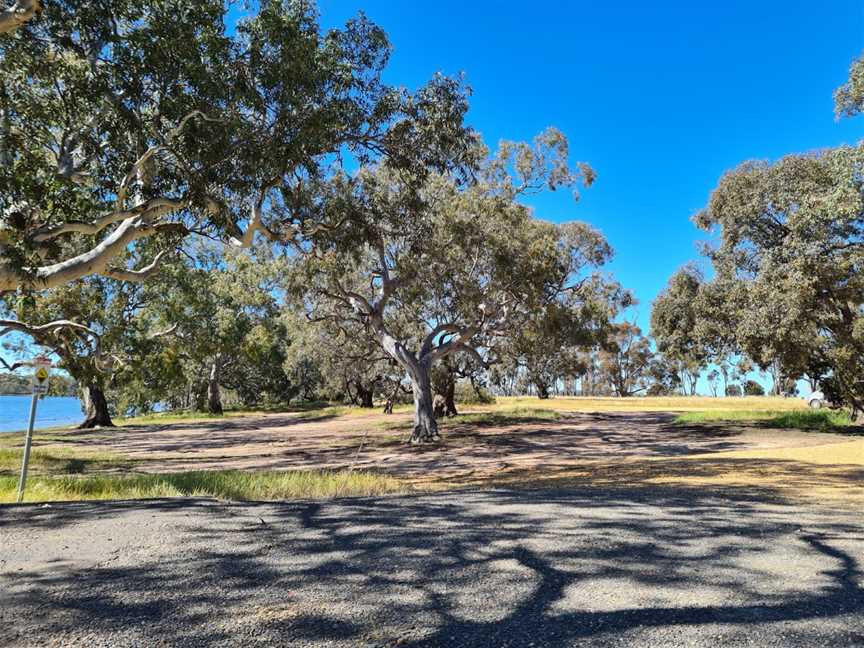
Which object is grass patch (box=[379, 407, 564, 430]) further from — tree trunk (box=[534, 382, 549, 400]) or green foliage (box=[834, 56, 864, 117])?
green foliage (box=[834, 56, 864, 117])

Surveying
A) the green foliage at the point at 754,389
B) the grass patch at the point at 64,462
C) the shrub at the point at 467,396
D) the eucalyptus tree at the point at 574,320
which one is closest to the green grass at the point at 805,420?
the eucalyptus tree at the point at 574,320

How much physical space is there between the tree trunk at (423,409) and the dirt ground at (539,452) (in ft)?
2.63

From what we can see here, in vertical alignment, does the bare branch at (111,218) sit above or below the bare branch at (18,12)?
below

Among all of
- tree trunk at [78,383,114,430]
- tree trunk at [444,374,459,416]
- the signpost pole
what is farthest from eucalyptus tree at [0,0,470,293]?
tree trunk at [78,383,114,430]

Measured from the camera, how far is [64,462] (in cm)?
1681

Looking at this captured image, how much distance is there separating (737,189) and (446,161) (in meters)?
13.3

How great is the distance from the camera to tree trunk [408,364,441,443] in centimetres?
2116

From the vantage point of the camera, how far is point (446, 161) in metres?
11.5

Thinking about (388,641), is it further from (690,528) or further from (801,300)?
(801,300)

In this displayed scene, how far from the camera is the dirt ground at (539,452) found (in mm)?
10953

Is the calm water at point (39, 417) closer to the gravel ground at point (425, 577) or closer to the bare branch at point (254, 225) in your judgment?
the bare branch at point (254, 225)

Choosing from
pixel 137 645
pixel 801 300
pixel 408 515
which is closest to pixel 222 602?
pixel 137 645

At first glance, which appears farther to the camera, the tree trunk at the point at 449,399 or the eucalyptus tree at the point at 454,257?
the tree trunk at the point at 449,399

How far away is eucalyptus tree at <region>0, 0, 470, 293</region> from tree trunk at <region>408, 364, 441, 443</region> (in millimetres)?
11181
